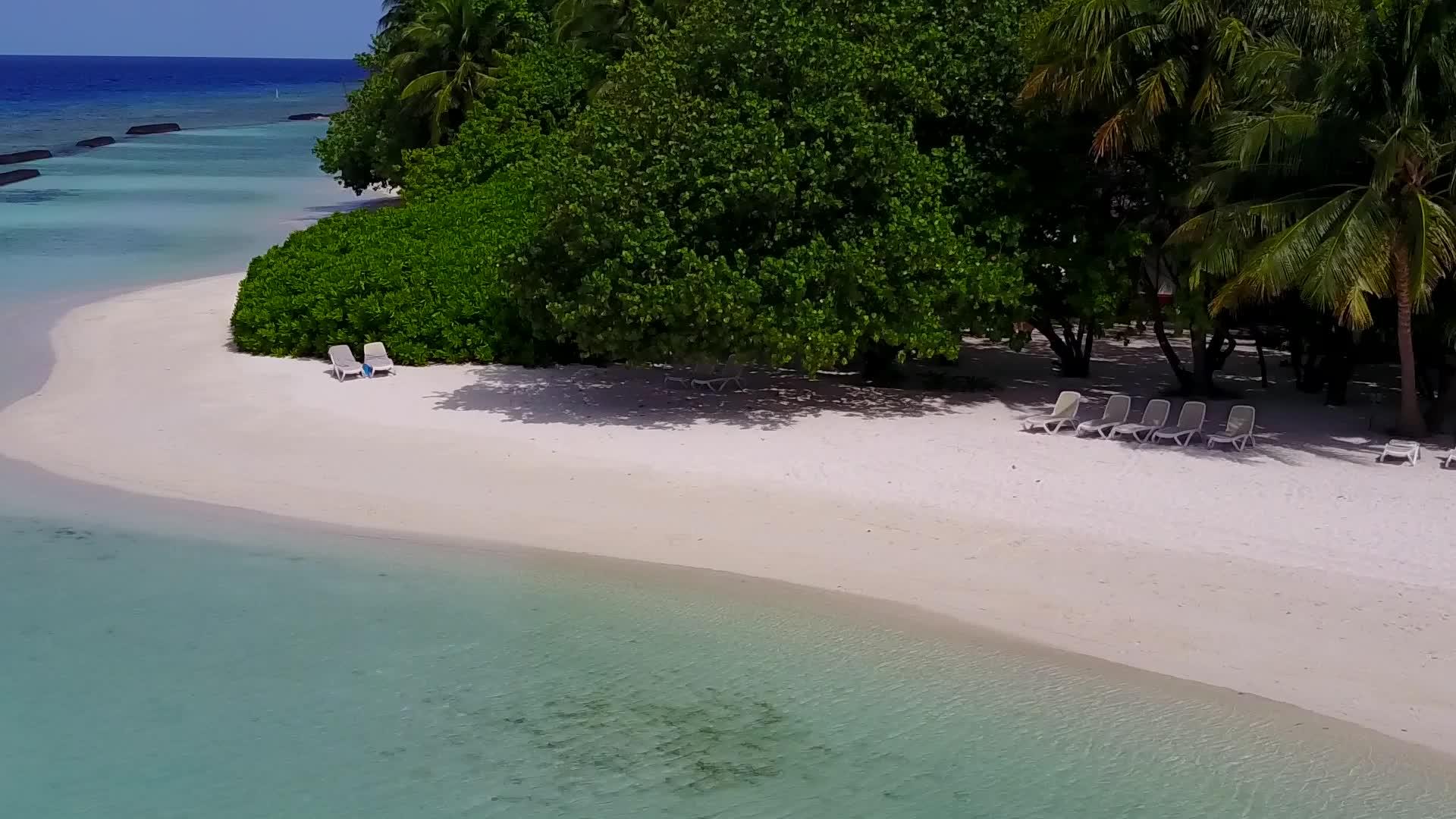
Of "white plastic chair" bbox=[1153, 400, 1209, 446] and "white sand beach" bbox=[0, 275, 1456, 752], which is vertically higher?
"white plastic chair" bbox=[1153, 400, 1209, 446]

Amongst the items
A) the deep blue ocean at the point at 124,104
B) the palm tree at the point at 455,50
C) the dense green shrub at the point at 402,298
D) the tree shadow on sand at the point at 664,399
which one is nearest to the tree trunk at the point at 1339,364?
the tree shadow on sand at the point at 664,399

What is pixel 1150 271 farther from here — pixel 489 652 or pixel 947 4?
pixel 489 652

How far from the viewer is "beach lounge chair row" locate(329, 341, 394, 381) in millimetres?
19641

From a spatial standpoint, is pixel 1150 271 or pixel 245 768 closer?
pixel 245 768

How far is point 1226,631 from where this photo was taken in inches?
454

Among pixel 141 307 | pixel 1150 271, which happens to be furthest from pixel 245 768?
pixel 141 307

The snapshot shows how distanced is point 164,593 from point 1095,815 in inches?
342

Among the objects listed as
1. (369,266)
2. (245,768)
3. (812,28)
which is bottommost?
(245,768)

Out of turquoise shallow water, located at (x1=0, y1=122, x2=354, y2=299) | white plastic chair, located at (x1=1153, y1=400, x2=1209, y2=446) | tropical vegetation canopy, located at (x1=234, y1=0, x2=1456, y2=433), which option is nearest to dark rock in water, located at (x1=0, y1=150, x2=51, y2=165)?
turquoise shallow water, located at (x1=0, y1=122, x2=354, y2=299)

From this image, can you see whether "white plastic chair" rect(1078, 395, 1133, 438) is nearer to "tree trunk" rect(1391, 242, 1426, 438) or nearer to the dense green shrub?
"tree trunk" rect(1391, 242, 1426, 438)

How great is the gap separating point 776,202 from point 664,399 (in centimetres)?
332

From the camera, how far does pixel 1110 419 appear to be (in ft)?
55.2

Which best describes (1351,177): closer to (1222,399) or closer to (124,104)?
(1222,399)

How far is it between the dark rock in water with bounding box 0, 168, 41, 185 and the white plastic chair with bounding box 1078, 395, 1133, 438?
162 feet
